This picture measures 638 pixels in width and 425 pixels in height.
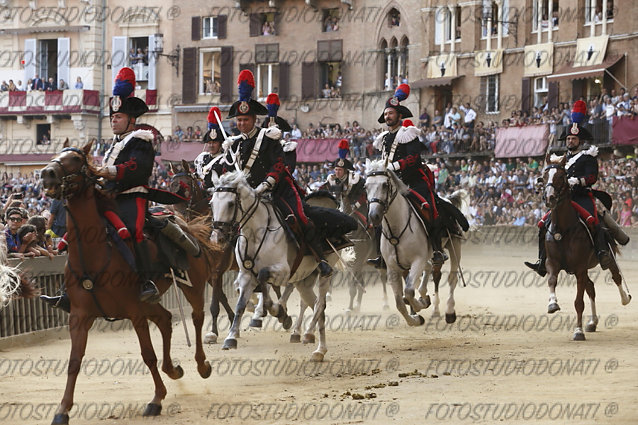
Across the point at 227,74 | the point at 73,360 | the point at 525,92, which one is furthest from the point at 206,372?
the point at 227,74

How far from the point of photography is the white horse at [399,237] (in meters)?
15.2

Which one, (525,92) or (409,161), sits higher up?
(525,92)

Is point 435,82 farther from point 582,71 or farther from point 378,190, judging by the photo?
point 378,190

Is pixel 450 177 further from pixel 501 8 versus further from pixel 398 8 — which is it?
pixel 398 8

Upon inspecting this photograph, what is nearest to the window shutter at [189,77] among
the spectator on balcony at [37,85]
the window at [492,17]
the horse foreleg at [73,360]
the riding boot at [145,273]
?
the spectator on balcony at [37,85]

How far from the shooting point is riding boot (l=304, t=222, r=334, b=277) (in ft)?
46.6

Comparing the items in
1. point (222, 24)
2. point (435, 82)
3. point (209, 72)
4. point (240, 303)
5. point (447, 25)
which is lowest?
point (240, 303)

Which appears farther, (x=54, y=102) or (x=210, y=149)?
(x=54, y=102)

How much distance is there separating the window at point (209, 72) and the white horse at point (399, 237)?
45.9m

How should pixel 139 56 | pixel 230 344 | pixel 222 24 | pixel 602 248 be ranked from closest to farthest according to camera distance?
pixel 230 344
pixel 602 248
pixel 222 24
pixel 139 56

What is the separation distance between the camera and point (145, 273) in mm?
10656

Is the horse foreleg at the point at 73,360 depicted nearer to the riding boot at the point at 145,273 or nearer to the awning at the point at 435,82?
the riding boot at the point at 145,273

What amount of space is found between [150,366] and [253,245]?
10.6 feet

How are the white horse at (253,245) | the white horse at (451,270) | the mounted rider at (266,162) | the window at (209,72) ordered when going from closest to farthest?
the white horse at (253,245), the mounted rider at (266,162), the white horse at (451,270), the window at (209,72)
